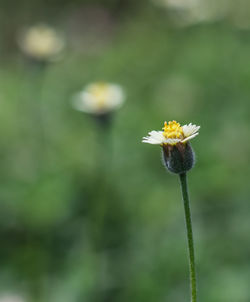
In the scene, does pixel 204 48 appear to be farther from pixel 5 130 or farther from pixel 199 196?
pixel 199 196

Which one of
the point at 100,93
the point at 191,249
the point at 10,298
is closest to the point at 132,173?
the point at 100,93

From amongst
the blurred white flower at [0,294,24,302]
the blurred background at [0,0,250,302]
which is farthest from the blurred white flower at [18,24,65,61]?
the blurred white flower at [0,294,24,302]

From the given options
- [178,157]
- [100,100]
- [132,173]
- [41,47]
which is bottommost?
[178,157]

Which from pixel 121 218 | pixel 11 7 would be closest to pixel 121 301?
pixel 121 218

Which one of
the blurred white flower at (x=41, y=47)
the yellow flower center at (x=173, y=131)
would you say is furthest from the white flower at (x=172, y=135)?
the blurred white flower at (x=41, y=47)

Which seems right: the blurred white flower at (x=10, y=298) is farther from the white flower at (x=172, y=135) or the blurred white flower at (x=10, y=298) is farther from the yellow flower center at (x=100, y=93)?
the white flower at (x=172, y=135)

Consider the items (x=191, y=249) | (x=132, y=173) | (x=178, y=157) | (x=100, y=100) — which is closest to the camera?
(x=191, y=249)

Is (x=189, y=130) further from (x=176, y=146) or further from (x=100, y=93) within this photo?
(x=100, y=93)
